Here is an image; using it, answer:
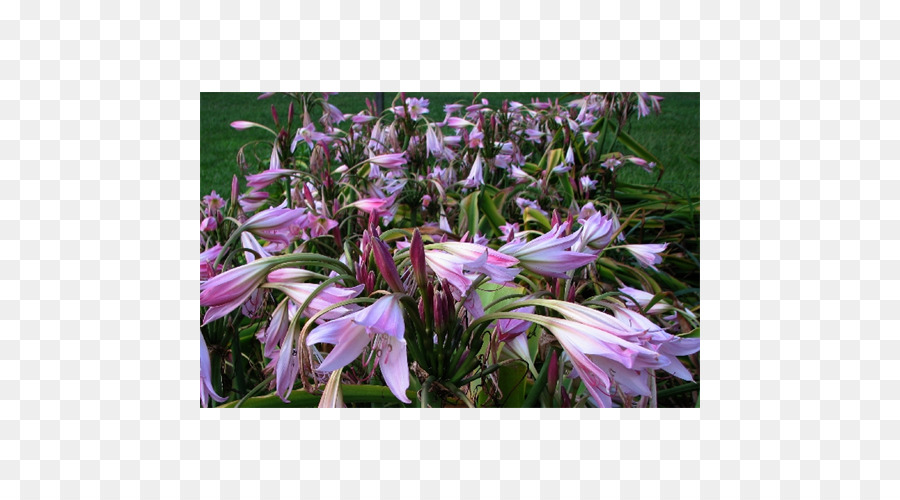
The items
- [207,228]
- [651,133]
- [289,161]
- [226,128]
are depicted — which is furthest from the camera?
[651,133]

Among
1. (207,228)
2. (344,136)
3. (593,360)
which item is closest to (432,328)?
(593,360)

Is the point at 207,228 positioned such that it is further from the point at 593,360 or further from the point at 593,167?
the point at 593,167

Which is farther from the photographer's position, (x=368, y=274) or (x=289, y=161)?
(x=289, y=161)

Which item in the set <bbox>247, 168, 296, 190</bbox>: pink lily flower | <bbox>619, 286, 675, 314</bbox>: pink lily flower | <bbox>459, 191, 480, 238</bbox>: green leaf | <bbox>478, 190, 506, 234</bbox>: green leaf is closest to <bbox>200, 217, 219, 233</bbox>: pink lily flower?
<bbox>247, 168, 296, 190</bbox>: pink lily flower

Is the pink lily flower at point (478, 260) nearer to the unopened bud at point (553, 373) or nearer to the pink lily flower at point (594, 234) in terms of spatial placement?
the unopened bud at point (553, 373)

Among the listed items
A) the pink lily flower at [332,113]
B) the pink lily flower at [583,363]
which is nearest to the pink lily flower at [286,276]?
the pink lily flower at [583,363]

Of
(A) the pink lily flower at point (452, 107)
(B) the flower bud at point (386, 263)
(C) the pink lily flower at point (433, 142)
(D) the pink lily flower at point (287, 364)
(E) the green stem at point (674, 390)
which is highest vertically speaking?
(A) the pink lily flower at point (452, 107)

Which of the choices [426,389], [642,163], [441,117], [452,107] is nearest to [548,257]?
[426,389]
